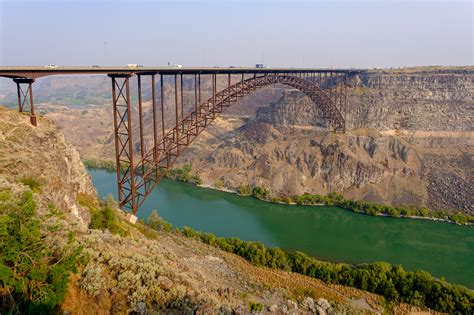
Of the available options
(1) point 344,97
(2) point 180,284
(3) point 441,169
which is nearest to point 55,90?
(1) point 344,97

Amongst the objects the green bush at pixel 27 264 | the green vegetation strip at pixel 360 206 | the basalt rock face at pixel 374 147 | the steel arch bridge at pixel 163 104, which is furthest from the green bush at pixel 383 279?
the basalt rock face at pixel 374 147

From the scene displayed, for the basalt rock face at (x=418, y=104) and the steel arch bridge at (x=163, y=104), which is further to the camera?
the basalt rock face at (x=418, y=104)

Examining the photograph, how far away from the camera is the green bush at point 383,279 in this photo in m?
14.5

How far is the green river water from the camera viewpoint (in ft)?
70.4

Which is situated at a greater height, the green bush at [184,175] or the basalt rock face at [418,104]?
the basalt rock face at [418,104]

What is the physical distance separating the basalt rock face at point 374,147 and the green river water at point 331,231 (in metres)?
3.49

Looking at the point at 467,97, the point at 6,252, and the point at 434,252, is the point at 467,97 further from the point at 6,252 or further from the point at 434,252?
the point at 6,252

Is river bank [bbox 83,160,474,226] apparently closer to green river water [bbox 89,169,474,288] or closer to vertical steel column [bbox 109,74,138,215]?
green river water [bbox 89,169,474,288]

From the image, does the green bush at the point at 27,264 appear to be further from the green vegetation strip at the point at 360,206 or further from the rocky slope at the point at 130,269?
the green vegetation strip at the point at 360,206

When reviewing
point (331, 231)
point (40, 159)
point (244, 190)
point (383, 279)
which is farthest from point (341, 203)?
point (40, 159)

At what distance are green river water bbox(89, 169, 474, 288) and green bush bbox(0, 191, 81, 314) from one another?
54.5 feet

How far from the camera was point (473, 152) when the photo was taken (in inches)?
1292

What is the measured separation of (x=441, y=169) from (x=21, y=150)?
1264 inches

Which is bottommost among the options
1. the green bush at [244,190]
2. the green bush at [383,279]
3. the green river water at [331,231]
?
the green river water at [331,231]
